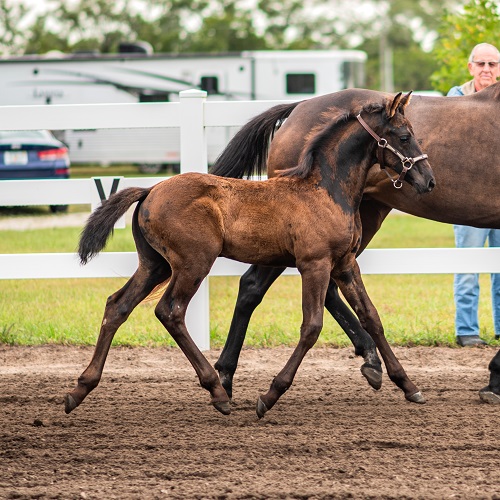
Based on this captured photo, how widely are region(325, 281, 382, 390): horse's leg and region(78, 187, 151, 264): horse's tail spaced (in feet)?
5.34

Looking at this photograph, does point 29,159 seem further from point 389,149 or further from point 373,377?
point 389,149

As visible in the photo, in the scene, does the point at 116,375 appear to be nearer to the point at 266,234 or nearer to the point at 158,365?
the point at 158,365

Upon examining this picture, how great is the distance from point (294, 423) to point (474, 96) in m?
2.53

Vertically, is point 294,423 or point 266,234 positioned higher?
point 266,234

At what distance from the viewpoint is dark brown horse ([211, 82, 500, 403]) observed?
5.93 metres

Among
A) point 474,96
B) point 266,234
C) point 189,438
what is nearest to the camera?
point 189,438

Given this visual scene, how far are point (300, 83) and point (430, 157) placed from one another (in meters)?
19.6

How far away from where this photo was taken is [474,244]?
298 inches

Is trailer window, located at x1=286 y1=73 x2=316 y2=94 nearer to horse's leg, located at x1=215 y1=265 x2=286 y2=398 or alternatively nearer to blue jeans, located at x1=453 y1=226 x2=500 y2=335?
blue jeans, located at x1=453 y1=226 x2=500 y2=335

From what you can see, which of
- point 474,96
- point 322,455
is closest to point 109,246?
point 474,96

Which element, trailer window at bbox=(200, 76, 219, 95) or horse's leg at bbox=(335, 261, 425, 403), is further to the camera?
trailer window at bbox=(200, 76, 219, 95)

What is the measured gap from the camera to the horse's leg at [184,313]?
5.09 m

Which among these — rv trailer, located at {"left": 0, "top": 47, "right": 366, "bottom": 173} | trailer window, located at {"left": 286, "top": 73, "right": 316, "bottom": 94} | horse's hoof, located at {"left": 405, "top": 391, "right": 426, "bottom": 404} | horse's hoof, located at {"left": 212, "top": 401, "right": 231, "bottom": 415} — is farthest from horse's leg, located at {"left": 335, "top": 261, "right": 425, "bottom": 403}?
trailer window, located at {"left": 286, "top": 73, "right": 316, "bottom": 94}

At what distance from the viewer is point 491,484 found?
13.1ft
